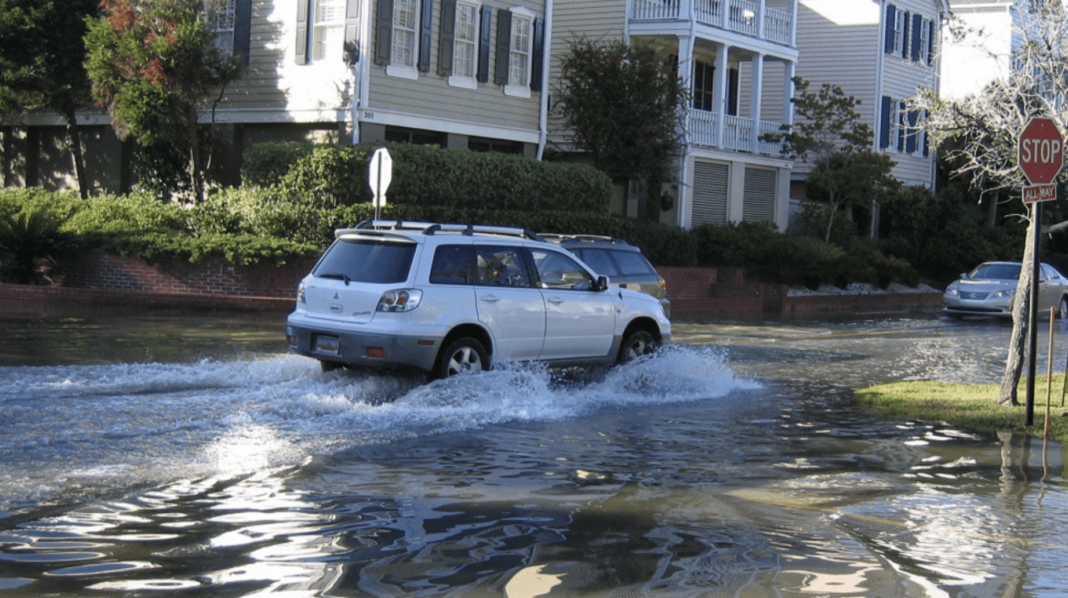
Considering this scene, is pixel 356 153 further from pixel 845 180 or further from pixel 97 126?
pixel 845 180

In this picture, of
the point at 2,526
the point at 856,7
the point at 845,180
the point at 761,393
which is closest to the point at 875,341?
the point at 761,393

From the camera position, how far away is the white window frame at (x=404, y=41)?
87.6 feet

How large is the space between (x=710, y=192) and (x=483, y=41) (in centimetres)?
1004

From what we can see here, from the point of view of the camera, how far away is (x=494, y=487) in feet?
27.1

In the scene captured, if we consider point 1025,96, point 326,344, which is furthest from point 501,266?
point 1025,96

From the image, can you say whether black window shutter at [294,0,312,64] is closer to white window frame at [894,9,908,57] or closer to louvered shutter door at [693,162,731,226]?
louvered shutter door at [693,162,731,226]

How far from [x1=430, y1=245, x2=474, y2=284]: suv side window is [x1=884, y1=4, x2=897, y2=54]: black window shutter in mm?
35137

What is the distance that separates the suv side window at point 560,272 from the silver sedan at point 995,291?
63.6 feet

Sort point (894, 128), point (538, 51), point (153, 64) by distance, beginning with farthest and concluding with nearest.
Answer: point (894, 128) < point (538, 51) < point (153, 64)

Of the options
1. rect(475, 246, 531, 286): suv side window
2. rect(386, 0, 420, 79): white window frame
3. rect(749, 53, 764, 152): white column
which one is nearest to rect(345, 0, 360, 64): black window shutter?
rect(386, 0, 420, 79): white window frame

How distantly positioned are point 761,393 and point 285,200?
12825 mm

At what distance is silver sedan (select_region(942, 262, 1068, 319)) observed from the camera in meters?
30.0

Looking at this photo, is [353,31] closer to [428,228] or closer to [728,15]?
[728,15]

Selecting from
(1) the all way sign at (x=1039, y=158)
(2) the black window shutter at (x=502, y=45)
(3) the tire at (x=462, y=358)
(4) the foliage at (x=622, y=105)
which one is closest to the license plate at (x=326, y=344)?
(3) the tire at (x=462, y=358)
